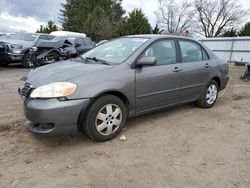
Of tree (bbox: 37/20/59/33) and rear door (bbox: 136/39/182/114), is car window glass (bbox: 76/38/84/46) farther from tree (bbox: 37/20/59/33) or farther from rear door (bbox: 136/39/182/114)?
tree (bbox: 37/20/59/33)

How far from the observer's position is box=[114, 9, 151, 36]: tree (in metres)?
27.4

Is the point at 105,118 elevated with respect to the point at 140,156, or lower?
elevated

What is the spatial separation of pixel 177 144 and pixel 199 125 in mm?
1006

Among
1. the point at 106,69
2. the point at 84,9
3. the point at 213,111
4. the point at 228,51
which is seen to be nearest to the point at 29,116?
the point at 106,69

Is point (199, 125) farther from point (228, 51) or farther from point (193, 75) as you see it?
point (228, 51)

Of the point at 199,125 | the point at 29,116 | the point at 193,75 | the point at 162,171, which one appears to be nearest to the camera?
the point at 162,171

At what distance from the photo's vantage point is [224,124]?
4.95 metres

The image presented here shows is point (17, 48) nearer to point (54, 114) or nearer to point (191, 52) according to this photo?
point (191, 52)

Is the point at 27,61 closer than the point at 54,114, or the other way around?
the point at 54,114

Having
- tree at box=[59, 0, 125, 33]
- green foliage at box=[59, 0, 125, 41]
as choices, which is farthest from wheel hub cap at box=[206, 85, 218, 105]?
tree at box=[59, 0, 125, 33]

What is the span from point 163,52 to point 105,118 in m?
1.69

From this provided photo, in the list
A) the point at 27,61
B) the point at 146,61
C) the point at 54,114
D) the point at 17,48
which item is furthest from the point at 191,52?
the point at 27,61

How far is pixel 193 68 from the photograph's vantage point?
532 centimetres

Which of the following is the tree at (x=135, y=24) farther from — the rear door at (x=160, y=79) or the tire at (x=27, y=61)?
the rear door at (x=160, y=79)
